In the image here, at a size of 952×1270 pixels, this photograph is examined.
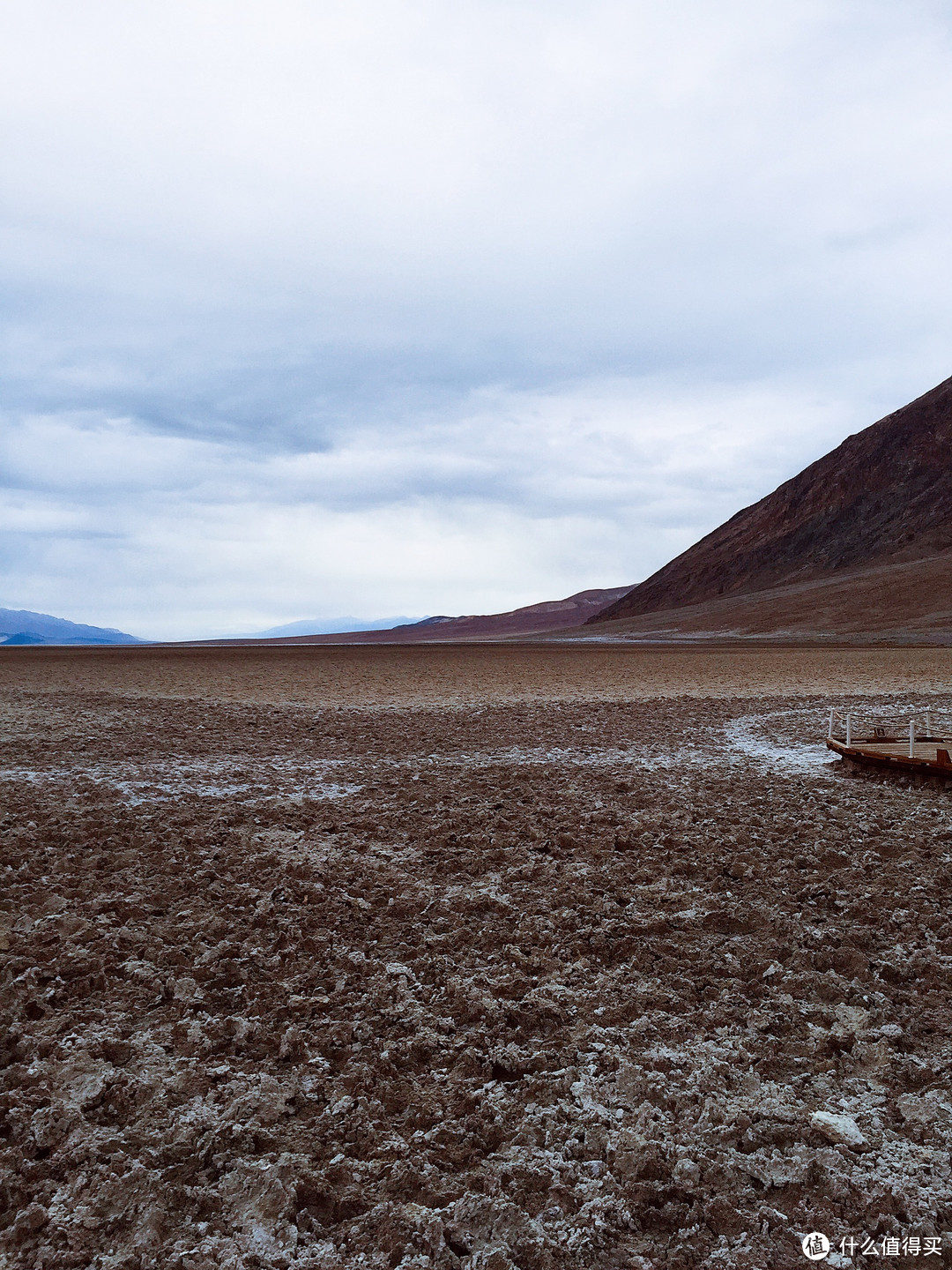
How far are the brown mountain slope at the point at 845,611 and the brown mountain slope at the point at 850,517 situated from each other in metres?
5.37

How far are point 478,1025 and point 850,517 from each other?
89.0 metres

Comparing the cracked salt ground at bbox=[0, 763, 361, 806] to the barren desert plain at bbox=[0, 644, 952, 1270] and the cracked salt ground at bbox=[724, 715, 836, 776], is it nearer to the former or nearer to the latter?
the barren desert plain at bbox=[0, 644, 952, 1270]

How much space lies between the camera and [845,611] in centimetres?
5709

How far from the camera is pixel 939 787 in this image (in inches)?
275

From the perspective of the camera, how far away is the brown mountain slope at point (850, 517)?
2970 inches

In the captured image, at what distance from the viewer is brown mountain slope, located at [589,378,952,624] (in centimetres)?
7544

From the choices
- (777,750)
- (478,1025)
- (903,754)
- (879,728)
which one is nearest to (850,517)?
(777,750)

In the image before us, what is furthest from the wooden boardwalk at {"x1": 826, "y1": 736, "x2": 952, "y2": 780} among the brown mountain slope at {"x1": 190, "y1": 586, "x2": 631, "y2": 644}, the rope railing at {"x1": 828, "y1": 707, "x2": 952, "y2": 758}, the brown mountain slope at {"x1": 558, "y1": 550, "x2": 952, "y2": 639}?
the brown mountain slope at {"x1": 190, "y1": 586, "x2": 631, "y2": 644}

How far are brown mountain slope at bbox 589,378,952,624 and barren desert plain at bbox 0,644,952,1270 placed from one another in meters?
76.1

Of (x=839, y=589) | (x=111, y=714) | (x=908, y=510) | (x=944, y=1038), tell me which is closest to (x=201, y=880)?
(x=944, y=1038)

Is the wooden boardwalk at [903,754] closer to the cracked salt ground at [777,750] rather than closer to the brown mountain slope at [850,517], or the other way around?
the cracked salt ground at [777,750]

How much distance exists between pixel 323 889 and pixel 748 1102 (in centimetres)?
284

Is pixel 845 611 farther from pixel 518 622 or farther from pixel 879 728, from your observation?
pixel 518 622

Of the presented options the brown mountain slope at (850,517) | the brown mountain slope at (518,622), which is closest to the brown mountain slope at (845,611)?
the brown mountain slope at (850,517)
